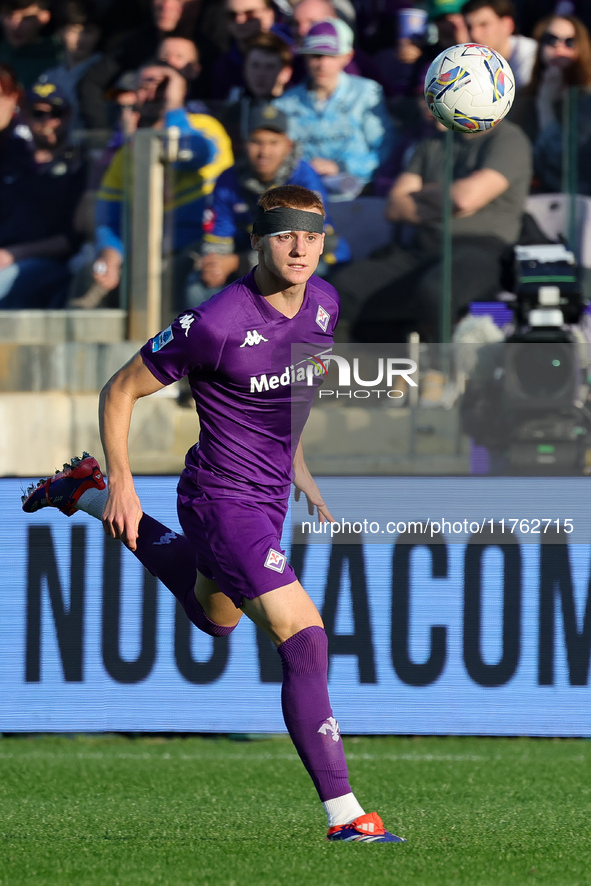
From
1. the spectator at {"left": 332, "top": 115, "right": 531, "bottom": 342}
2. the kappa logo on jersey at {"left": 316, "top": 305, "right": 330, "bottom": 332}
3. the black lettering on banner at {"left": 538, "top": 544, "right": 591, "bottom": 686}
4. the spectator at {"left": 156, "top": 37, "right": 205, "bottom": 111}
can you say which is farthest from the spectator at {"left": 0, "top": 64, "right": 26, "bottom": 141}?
the kappa logo on jersey at {"left": 316, "top": 305, "right": 330, "bottom": 332}

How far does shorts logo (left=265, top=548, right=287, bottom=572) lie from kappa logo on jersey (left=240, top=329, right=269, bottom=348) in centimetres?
68

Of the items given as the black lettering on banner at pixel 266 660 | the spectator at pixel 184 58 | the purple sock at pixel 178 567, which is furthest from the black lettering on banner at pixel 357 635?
the spectator at pixel 184 58

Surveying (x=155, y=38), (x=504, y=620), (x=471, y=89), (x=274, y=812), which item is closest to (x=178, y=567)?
(x=274, y=812)

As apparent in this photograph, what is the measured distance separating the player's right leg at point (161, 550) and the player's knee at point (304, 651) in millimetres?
595

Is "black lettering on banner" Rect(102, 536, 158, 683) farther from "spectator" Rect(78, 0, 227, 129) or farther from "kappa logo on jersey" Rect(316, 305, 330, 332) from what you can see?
"spectator" Rect(78, 0, 227, 129)

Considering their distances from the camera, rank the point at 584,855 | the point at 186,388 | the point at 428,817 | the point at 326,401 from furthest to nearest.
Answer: the point at 186,388, the point at 326,401, the point at 428,817, the point at 584,855

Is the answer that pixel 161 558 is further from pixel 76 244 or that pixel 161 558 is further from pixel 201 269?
pixel 76 244

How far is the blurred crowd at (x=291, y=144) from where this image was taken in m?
8.26

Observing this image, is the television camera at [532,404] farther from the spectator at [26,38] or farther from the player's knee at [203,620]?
the spectator at [26,38]

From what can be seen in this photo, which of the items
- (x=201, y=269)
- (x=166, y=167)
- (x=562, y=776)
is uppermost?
(x=166, y=167)

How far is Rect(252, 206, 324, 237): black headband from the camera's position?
3.96 metres

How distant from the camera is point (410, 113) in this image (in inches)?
338

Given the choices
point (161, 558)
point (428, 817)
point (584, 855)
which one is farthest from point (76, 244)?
point (584, 855)

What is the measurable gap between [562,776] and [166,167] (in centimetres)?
515
